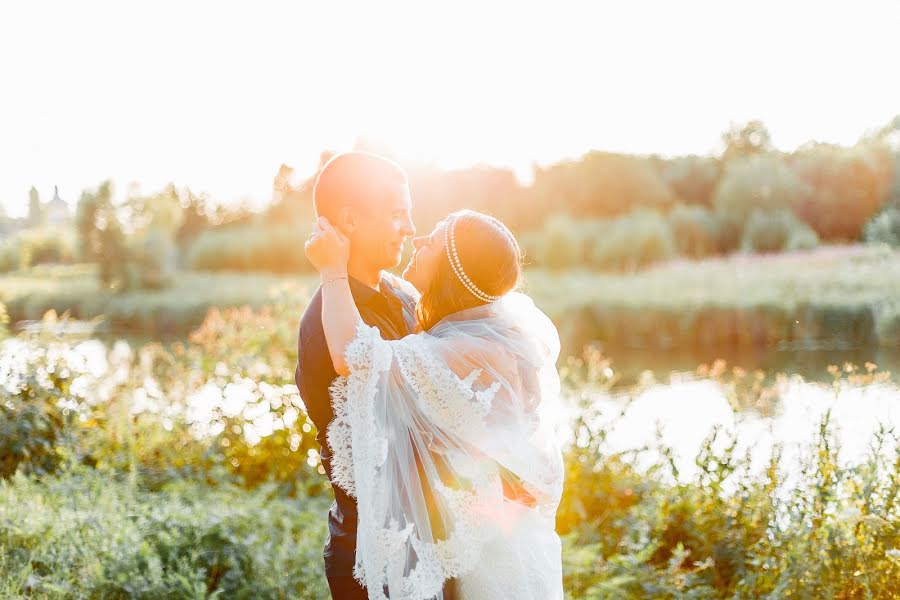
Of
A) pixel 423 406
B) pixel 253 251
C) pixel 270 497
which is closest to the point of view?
pixel 423 406

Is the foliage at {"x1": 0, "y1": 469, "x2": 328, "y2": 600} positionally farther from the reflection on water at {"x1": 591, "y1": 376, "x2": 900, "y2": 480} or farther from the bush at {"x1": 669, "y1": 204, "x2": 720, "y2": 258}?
the bush at {"x1": 669, "y1": 204, "x2": 720, "y2": 258}

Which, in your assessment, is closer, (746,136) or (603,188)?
(603,188)

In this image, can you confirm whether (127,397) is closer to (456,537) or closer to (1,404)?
(1,404)

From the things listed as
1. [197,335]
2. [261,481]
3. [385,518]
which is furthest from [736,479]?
[197,335]

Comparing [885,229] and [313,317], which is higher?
[313,317]

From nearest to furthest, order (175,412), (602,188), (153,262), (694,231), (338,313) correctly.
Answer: (338,313)
(175,412)
(153,262)
(694,231)
(602,188)

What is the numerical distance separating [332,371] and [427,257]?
447 mm

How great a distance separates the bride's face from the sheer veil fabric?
0.15 m

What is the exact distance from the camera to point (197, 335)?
631 centimetres

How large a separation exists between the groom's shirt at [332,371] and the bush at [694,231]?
24992 mm

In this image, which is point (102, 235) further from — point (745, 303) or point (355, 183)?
point (355, 183)

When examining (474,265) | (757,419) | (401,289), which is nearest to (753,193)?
(757,419)

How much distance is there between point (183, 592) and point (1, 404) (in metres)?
2.45

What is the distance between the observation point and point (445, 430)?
230 centimetres
